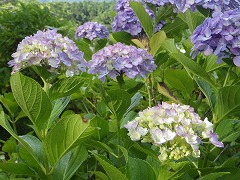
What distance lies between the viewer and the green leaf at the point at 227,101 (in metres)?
1.39

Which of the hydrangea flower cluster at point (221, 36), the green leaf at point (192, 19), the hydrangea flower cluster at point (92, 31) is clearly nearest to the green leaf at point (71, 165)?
the hydrangea flower cluster at point (221, 36)

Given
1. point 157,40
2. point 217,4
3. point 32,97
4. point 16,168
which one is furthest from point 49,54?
point 217,4

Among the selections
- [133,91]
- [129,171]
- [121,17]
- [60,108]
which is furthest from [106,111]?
[129,171]

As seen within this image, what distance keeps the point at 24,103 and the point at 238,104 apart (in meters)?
0.63

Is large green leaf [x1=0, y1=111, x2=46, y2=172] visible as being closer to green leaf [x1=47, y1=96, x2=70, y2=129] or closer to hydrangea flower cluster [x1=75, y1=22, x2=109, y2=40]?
green leaf [x1=47, y1=96, x2=70, y2=129]

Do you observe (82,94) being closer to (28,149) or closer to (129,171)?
(28,149)

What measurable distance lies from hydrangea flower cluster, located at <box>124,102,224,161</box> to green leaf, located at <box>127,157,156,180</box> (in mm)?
60

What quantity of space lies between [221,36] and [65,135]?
21.9 inches

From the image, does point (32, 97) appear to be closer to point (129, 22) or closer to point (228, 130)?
point (228, 130)

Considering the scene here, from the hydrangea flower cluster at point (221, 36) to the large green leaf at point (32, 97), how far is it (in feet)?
1.68

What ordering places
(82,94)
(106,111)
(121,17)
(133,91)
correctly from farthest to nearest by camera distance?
(121,17), (82,94), (106,111), (133,91)

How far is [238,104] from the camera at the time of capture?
1432 mm

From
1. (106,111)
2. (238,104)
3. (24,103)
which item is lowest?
(106,111)

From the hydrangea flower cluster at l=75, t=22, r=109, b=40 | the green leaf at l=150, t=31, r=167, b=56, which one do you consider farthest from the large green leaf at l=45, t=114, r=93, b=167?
the hydrangea flower cluster at l=75, t=22, r=109, b=40
